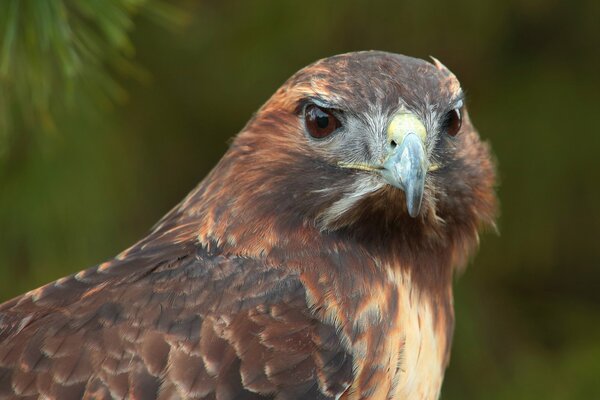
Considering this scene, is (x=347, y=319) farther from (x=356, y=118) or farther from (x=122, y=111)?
(x=122, y=111)

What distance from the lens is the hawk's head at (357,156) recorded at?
139 inches

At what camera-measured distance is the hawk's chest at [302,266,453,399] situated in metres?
3.44

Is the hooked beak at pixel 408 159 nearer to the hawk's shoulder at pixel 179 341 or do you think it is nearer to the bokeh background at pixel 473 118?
the hawk's shoulder at pixel 179 341

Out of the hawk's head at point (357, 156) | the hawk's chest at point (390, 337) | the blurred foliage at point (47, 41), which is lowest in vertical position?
the hawk's chest at point (390, 337)

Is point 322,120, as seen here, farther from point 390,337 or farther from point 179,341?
point 179,341

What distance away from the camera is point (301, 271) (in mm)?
3521

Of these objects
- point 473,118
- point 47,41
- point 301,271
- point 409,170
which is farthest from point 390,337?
point 473,118

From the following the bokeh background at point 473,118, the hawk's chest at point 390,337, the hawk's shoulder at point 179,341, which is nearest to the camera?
the hawk's shoulder at point 179,341

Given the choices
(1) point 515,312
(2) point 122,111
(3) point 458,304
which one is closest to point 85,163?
(2) point 122,111

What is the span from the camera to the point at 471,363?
5836mm

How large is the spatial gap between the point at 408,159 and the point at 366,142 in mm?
218

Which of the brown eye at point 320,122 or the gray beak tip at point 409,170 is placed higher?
the brown eye at point 320,122

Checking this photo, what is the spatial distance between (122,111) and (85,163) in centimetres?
44

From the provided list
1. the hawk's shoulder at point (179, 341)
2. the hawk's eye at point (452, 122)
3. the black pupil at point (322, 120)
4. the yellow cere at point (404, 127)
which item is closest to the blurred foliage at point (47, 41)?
the black pupil at point (322, 120)
